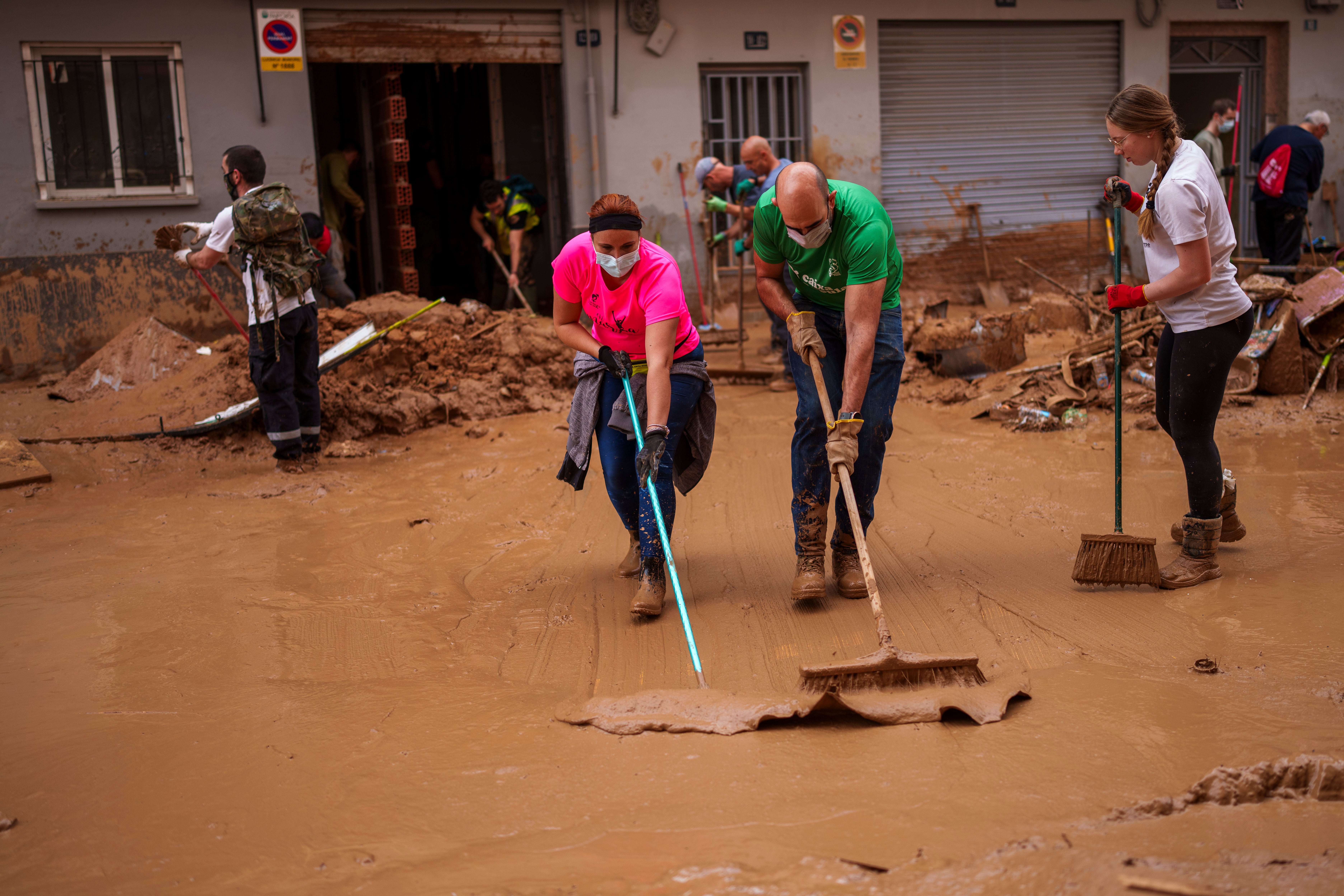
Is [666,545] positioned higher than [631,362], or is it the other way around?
[631,362]

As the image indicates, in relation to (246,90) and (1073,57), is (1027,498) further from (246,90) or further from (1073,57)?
(1073,57)

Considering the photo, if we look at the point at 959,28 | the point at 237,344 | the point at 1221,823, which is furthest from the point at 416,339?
the point at 959,28

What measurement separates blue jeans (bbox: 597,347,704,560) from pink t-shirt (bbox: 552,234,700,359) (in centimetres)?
13

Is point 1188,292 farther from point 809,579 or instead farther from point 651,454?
point 651,454

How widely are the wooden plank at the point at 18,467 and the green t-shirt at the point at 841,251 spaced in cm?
438

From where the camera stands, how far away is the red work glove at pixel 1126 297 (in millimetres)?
3586

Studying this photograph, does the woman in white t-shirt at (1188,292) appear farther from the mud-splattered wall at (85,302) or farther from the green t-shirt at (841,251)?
the mud-splattered wall at (85,302)

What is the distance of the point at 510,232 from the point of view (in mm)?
9414

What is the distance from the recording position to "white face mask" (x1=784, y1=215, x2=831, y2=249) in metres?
3.43

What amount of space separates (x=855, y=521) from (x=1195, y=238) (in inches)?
57.7

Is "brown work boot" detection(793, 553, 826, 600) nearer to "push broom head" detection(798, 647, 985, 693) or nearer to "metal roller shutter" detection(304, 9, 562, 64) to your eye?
"push broom head" detection(798, 647, 985, 693)

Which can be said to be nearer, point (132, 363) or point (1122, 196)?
point (1122, 196)

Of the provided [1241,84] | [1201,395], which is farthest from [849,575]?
[1241,84]

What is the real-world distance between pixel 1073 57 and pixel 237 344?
30.9ft
